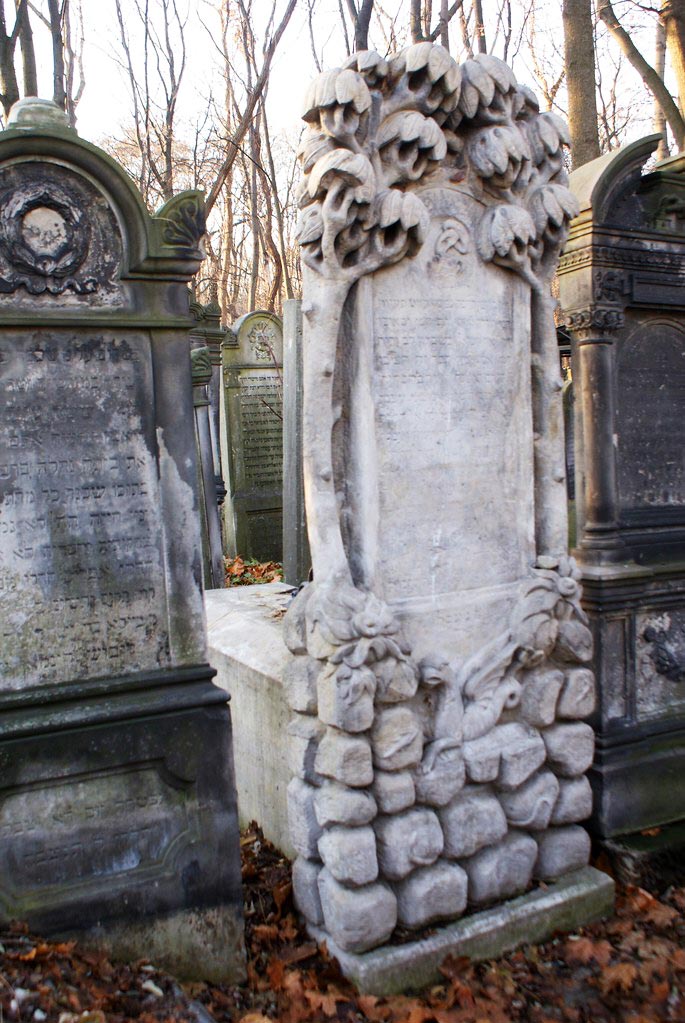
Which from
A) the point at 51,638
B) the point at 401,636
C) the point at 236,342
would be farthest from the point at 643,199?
the point at 236,342

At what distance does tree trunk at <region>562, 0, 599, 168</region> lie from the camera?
364 inches

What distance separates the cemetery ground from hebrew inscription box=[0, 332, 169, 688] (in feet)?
3.46

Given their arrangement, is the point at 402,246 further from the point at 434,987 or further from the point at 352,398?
the point at 434,987

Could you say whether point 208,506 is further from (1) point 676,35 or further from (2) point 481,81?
(1) point 676,35

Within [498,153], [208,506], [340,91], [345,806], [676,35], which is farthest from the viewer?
[676,35]

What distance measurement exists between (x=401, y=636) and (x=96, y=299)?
6.01 ft

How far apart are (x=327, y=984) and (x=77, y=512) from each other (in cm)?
209

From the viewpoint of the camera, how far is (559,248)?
407 centimetres

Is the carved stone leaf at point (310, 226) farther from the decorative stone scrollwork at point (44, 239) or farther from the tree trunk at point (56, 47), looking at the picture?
the tree trunk at point (56, 47)

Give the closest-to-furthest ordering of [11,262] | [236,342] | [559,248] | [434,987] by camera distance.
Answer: [11,262] < [434,987] < [559,248] < [236,342]

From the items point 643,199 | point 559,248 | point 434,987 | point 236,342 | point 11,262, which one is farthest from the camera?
point 236,342

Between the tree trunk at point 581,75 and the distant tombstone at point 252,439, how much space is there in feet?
14.0

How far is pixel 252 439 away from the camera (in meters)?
11.1

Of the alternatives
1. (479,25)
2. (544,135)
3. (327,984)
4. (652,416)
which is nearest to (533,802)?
(327,984)
